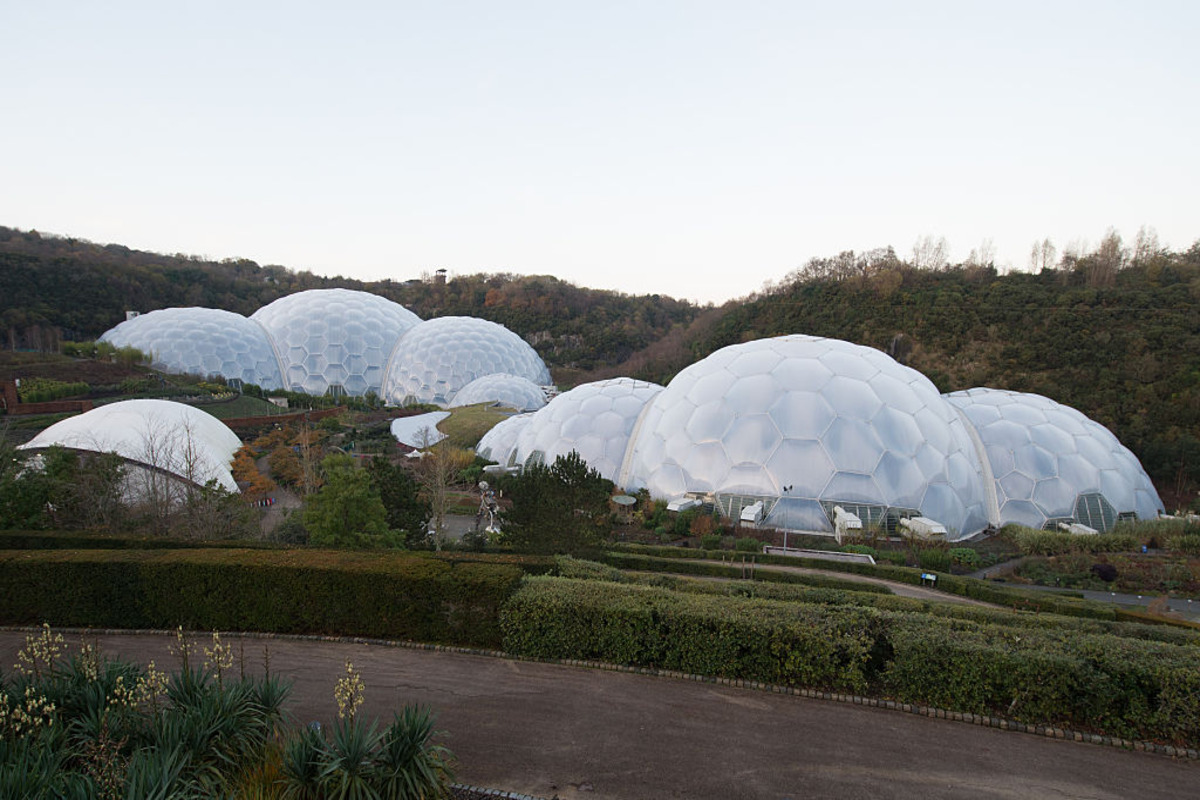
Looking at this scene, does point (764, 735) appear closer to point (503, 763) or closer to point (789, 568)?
point (503, 763)

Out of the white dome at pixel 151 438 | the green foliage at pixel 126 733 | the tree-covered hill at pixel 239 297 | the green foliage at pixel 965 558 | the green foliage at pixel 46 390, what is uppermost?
the tree-covered hill at pixel 239 297

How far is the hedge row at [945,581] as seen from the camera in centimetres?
1280

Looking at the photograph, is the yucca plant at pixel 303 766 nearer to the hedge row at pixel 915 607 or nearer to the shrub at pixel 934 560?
the hedge row at pixel 915 607

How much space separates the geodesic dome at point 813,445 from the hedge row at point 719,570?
4.50 m

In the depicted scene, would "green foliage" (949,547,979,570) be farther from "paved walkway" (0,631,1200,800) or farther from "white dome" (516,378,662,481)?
"paved walkway" (0,631,1200,800)

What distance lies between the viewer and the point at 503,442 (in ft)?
93.4

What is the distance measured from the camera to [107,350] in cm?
3706

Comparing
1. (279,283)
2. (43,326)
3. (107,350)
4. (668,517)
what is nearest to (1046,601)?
(668,517)

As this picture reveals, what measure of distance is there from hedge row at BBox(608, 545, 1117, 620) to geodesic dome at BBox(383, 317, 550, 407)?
1317 inches

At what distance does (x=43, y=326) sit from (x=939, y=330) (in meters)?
64.3

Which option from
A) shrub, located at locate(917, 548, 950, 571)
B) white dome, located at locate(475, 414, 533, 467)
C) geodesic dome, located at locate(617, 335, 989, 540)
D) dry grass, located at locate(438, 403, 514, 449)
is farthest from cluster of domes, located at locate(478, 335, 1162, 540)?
dry grass, located at locate(438, 403, 514, 449)

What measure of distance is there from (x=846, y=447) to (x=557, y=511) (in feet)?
39.9

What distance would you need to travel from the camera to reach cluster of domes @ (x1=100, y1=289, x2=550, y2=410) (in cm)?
4197

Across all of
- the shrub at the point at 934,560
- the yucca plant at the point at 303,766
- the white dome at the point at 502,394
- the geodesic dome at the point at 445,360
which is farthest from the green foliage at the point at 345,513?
the geodesic dome at the point at 445,360
